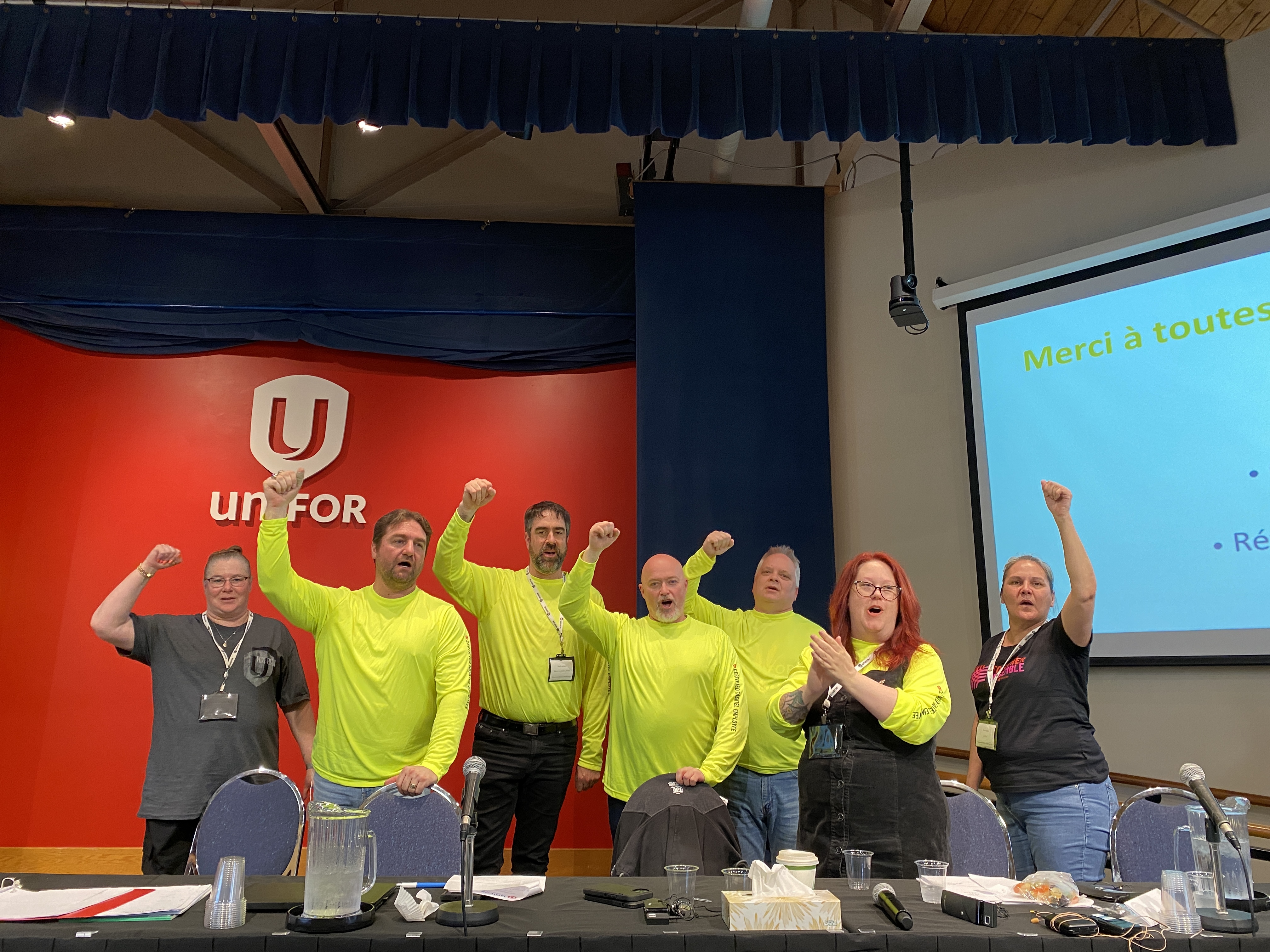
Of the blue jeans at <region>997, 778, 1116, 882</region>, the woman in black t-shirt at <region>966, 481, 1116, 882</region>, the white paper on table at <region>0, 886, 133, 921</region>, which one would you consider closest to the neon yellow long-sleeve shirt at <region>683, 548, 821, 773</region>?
the woman in black t-shirt at <region>966, 481, 1116, 882</region>

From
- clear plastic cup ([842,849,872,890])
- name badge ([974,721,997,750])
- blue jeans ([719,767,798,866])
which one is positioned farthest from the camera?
blue jeans ([719,767,798,866])

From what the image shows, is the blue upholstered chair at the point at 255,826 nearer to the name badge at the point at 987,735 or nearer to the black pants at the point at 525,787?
the black pants at the point at 525,787

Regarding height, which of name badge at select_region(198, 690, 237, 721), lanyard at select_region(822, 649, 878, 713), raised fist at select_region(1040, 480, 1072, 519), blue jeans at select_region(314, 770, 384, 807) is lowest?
blue jeans at select_region(314, 770, 384, 807)

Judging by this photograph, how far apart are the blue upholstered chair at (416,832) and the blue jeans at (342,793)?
0.55m

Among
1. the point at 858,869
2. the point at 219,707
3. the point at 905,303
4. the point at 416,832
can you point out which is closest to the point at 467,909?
the point at 416,832

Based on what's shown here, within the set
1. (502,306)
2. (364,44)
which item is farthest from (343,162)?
(364,44)

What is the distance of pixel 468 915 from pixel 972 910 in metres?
0.98

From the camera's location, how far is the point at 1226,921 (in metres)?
1.72

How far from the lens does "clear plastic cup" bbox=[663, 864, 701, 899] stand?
1.85m

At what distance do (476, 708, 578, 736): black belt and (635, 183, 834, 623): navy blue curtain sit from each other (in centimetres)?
130

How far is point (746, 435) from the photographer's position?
4941 millimetres

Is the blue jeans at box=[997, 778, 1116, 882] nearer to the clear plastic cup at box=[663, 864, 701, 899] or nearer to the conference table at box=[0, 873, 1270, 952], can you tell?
the conference table at box=[0, 873, 1270, 952]

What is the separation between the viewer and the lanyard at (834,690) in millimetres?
2326

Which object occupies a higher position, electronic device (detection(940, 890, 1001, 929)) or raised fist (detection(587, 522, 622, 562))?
raised fist (detection(587, 522, 622, 562))
